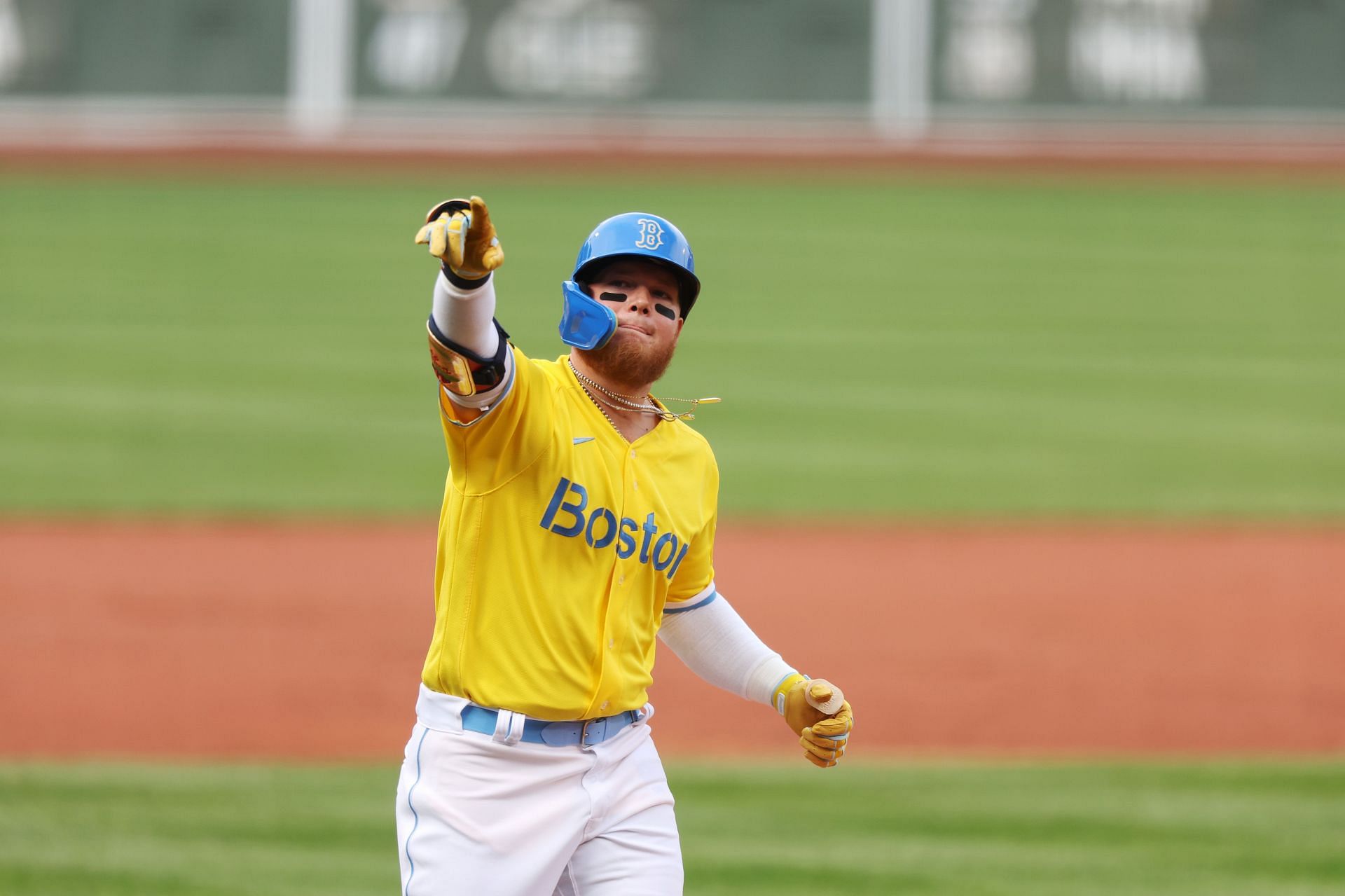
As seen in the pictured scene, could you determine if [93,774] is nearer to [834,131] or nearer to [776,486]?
[776,486]

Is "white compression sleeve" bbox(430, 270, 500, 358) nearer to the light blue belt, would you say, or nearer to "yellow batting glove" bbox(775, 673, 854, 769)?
the light blue belt

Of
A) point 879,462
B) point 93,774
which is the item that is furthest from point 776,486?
point 93,774

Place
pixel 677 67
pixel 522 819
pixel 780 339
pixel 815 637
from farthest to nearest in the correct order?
pixel 677 67 < pixel 780 339 < pixel 815 637 < pixel 522 819

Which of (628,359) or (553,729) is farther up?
(628,359)

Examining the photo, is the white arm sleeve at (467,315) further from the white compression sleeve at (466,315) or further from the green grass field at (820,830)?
the green grass field at (820,830)

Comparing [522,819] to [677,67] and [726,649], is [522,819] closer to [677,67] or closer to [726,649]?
[726,649]

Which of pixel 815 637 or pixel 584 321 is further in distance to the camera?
pixel 815 637

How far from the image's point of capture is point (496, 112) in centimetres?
2895

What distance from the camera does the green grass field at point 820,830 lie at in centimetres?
564

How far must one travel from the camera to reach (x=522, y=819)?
3330 mm

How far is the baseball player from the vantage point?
3305 mm

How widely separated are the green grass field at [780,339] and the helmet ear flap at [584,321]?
8.85 meters

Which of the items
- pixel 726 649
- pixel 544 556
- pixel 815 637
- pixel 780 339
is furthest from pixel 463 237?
pixel 780 339

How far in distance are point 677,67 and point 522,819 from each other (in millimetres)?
25857
